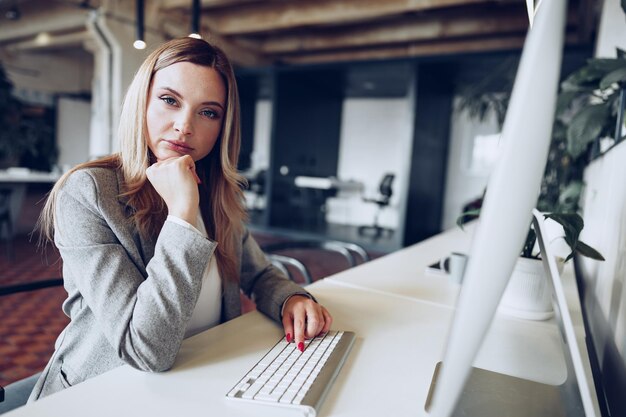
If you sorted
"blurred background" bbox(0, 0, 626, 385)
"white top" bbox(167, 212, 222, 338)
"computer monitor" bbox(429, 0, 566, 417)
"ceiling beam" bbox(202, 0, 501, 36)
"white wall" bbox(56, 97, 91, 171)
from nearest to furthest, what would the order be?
1. "computer monitor" bbox(429, 0, 566, 417)
2. "white top" bbox(167, 212, 222, 338)
3. "blurred background" bbox(0, 0, 626, 385)
4. "ceiling beam" bbox(202, 0, 501, 36)
5. "white wall" bbox(56, 97, 91, 171)

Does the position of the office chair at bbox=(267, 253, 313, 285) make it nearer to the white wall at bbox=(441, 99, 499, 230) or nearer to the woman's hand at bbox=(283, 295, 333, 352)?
the woman's hand at bbox=(283, 295, 333, 352)

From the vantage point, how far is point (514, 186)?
0.36 m

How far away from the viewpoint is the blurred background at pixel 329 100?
5551 mm

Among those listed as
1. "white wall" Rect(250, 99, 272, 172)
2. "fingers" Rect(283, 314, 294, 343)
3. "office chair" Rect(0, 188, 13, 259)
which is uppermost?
"white wall" Rect(250, 99, 272, 172)

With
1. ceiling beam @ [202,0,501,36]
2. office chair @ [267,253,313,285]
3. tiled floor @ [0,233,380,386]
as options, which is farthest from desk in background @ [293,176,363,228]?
office chair @ [267,253,313,285]

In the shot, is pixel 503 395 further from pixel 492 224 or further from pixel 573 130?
pixel 573 130

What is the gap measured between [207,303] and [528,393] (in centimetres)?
77

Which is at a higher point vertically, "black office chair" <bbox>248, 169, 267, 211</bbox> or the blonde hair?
the blonde hair

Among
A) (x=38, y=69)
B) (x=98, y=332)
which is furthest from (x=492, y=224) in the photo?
(x=38, y=69)

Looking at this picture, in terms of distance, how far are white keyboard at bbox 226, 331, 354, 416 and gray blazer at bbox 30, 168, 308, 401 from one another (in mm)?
173

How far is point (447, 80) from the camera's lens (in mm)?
7461

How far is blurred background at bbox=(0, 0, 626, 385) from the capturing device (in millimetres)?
→ 5551

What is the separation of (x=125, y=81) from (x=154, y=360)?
23.3ft

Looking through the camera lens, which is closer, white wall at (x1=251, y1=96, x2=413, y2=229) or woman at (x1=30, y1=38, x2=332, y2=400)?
woman at (x1=30, y1=38, x2=332, y2=400)
